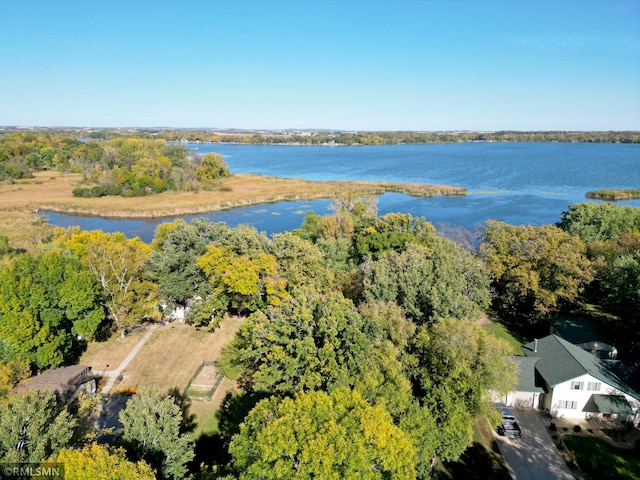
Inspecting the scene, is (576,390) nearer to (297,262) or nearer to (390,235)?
(297,262)

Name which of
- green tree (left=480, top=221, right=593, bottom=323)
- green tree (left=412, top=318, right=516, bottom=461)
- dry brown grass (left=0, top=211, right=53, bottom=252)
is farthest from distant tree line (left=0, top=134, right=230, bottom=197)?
green tree (left=412, top=318, right=516, bottom=461)

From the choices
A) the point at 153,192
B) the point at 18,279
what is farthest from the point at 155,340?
the point at 153,192

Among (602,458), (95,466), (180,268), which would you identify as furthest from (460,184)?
(95,466)

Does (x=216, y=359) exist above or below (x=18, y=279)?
below

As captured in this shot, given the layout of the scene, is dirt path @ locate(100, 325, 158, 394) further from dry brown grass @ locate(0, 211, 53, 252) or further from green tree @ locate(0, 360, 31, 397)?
dry brown grass @ locate(0, 211, 53, 252)

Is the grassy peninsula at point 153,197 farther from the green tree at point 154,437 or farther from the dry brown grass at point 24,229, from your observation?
the green tree at point 154,437

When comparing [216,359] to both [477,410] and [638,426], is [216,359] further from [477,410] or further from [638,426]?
[638,426]
